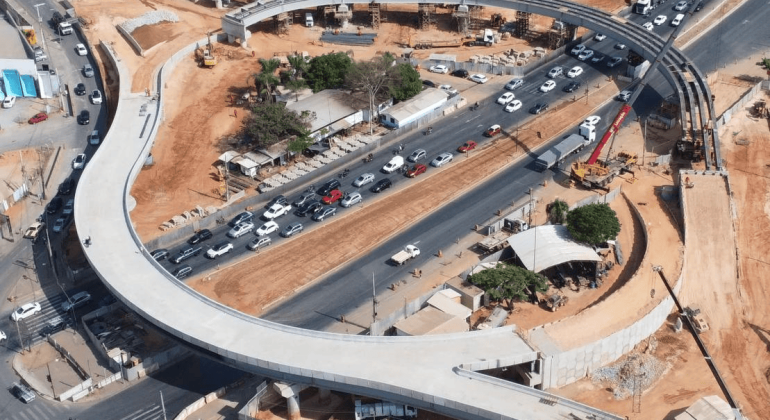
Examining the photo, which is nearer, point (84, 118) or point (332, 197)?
point (332, 197)

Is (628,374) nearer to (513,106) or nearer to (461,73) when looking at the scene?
(513,106)

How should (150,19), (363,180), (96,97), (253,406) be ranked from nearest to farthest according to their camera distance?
(253,406), (363,180), (96,97), (150,19)

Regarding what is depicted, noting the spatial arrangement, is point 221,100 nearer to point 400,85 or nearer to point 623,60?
point 400,85

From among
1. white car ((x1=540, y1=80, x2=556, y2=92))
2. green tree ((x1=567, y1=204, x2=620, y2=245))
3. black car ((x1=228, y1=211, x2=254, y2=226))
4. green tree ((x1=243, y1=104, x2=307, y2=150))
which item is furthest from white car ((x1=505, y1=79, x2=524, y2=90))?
black car ((x1=228, y1=211, x2=254, y2=226))

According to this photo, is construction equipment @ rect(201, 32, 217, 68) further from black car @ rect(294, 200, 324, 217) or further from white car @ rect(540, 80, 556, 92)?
white car @ rect(540, 80, 556, 92)

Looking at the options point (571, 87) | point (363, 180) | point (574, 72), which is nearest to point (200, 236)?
point (363, 180)

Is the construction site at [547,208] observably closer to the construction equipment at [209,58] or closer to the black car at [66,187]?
the construction equipment at [209,58]
